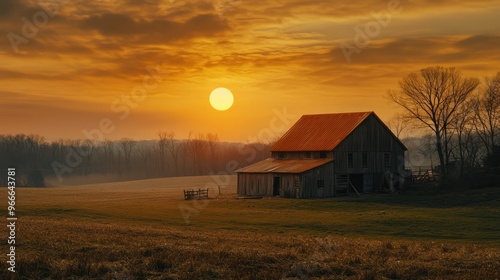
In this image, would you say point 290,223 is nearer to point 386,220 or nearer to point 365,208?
point 386,220

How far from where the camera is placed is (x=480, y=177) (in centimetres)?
6625

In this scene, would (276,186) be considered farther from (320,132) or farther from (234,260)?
(234,260)

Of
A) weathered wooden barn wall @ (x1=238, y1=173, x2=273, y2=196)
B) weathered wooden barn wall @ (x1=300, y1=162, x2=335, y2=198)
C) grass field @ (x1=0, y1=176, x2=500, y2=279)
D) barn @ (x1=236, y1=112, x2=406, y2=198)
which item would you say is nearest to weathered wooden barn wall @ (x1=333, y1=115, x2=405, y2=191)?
barn @ (x1=236, y1=112, x2=406, y2=198)

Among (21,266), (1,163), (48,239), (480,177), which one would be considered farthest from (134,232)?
(1,163)

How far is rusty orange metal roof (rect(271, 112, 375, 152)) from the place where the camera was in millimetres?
71438

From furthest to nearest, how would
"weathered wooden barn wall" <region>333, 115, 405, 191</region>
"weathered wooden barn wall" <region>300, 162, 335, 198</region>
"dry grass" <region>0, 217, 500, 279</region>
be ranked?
"weathered wooden barn wall" <region>333, 115, 405, 191</region> → "weathered wooden barn wall" <region>300, 162, 335, 198</region> → "dry grass" <region>0, 217, 500, 279</region>

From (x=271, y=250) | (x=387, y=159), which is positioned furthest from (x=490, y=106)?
(x=271, y=250)

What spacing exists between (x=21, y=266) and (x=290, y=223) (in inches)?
1014

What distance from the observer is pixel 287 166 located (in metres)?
68.9

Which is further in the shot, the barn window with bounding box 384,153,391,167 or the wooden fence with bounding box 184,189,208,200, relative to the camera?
the barn window with bounding box 384,153,391,167

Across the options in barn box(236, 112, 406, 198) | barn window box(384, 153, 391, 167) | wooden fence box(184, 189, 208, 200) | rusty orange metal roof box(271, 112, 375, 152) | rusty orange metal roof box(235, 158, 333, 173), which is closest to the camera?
barn box(236, 112, 406, 198)

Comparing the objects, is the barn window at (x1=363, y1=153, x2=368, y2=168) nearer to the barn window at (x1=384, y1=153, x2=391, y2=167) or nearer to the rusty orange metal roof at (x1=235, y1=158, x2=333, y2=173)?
the barn window at (x1=384, y1=153, x2=391, y2=167)

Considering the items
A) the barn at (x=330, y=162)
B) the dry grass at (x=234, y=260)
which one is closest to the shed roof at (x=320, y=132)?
the barn at (x=330, y=162)

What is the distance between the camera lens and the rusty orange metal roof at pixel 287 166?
6612cm
